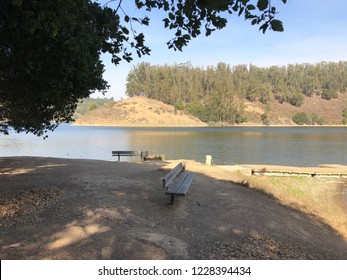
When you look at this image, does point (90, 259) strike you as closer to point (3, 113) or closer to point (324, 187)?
point (3, 113)

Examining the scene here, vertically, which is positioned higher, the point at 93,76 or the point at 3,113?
the point at 93,76

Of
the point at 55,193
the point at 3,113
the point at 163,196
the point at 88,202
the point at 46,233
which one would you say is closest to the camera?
the point at 46,233

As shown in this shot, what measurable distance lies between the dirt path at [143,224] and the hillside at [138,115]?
139683 millimetres

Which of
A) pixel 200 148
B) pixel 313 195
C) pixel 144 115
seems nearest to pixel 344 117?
pixel 144 115

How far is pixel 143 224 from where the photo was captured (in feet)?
26.2

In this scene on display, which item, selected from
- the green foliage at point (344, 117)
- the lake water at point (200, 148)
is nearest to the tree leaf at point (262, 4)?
the lake water at point (200, 148)

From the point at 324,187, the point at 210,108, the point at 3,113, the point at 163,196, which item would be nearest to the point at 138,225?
the point at 163,196

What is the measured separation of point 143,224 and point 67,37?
14.8 ft

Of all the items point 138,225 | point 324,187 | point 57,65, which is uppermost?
point 57,65

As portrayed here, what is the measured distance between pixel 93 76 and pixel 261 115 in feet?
584

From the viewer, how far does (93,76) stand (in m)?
10.2

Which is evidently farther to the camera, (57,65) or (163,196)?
(163,196)

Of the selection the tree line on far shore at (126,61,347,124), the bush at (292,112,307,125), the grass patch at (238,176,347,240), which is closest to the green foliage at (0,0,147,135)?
the grass patch at (238,176,347,240)

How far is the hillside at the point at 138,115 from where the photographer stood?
15388 cm
